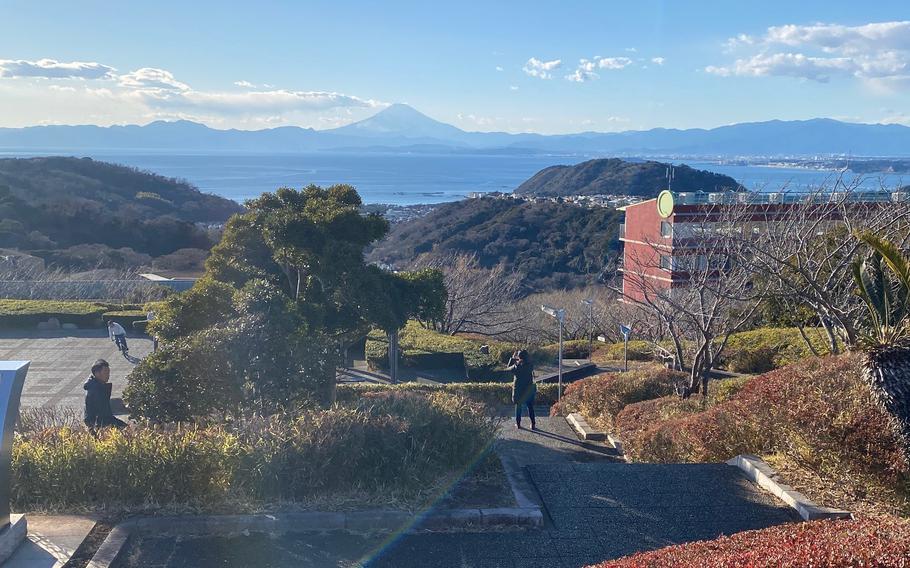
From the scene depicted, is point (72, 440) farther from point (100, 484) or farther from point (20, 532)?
point (20, 532)

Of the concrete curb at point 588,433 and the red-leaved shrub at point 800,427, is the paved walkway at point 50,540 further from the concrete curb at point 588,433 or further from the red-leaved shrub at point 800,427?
the concrete curb at point 588,433

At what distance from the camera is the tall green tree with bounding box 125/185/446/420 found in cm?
712

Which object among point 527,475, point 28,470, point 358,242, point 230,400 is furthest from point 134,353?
point 527,475

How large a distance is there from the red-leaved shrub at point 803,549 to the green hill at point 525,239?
36.0 m

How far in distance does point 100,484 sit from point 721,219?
10889 millimetres

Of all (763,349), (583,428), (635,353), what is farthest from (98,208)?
(583,428)

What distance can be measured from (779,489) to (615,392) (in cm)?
519

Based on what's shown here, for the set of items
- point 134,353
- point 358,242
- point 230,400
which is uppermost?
point 358,242

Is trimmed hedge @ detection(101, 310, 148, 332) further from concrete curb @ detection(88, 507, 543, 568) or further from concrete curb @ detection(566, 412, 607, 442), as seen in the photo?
concrete curb @ detection(88, 507, 543, 568)

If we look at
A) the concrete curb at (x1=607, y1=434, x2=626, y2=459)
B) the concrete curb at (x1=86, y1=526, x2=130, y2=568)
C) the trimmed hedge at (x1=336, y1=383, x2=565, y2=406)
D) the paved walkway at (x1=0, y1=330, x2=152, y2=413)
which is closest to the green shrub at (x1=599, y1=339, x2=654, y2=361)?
the trimmed hedge at (x1=336, y1=383, x2=565, y2=406)

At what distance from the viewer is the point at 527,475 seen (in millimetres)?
6691

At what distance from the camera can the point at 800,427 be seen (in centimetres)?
604

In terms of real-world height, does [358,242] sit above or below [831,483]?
above

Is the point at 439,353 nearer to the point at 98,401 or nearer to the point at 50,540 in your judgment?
the point at 98,401
